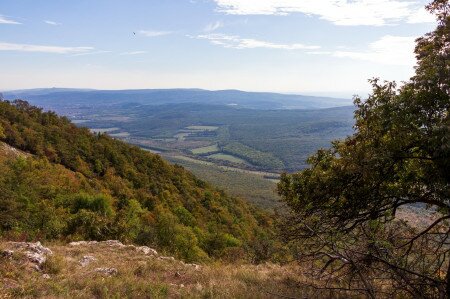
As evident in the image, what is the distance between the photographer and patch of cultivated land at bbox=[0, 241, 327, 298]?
27.0 feet

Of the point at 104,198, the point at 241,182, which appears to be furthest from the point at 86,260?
the point at 241,182

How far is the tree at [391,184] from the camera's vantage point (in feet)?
21.8

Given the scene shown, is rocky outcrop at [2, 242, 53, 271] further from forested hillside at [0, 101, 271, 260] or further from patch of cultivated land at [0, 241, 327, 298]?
forested hillside at [0, 101, 271, 260]

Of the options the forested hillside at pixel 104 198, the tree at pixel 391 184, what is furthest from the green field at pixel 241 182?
the tree at pixel 391 184

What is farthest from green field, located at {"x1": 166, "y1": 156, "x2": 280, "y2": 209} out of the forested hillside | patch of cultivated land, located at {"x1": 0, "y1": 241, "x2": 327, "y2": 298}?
patch of cultivated land, located at {"x1": 0, "y1": 241, "x2": 327, "y2": 298}

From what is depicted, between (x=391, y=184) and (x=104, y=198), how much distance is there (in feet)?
87.5

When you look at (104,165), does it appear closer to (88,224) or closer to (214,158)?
(88,224)

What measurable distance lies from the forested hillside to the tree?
11.0m

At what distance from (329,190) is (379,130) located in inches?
93.1

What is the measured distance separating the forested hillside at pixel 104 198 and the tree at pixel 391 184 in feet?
36.2

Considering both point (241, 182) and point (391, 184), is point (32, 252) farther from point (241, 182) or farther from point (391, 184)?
point (241, 182)

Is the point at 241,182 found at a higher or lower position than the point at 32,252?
lower

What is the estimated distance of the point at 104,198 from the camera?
30.7 meters

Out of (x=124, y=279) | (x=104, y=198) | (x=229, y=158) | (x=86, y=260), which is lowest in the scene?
(x=229, y=158)
